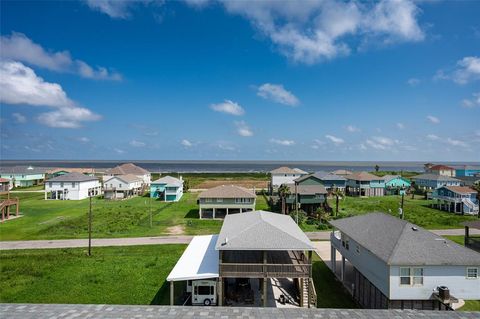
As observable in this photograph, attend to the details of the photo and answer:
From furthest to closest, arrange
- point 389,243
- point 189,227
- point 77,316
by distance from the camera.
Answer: point 189,227
point 389,243
point 77,316

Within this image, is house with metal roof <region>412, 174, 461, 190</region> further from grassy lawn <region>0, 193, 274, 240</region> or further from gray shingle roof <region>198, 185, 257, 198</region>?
gray shingle roof <region>198, 185, 257, 198</region>

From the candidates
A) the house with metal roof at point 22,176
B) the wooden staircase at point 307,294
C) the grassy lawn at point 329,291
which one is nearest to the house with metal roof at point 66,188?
the house with metal roof at point 22,176

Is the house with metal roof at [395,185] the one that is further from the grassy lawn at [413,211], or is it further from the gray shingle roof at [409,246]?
the gray shingle roof at [409,246]

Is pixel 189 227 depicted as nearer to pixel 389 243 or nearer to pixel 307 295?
pixel 307 295

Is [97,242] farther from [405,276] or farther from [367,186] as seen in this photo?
[367,186]

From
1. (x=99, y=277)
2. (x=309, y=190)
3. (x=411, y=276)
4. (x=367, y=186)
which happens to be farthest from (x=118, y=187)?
(x=411, y=276)

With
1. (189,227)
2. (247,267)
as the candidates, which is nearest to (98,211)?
(189,227)
